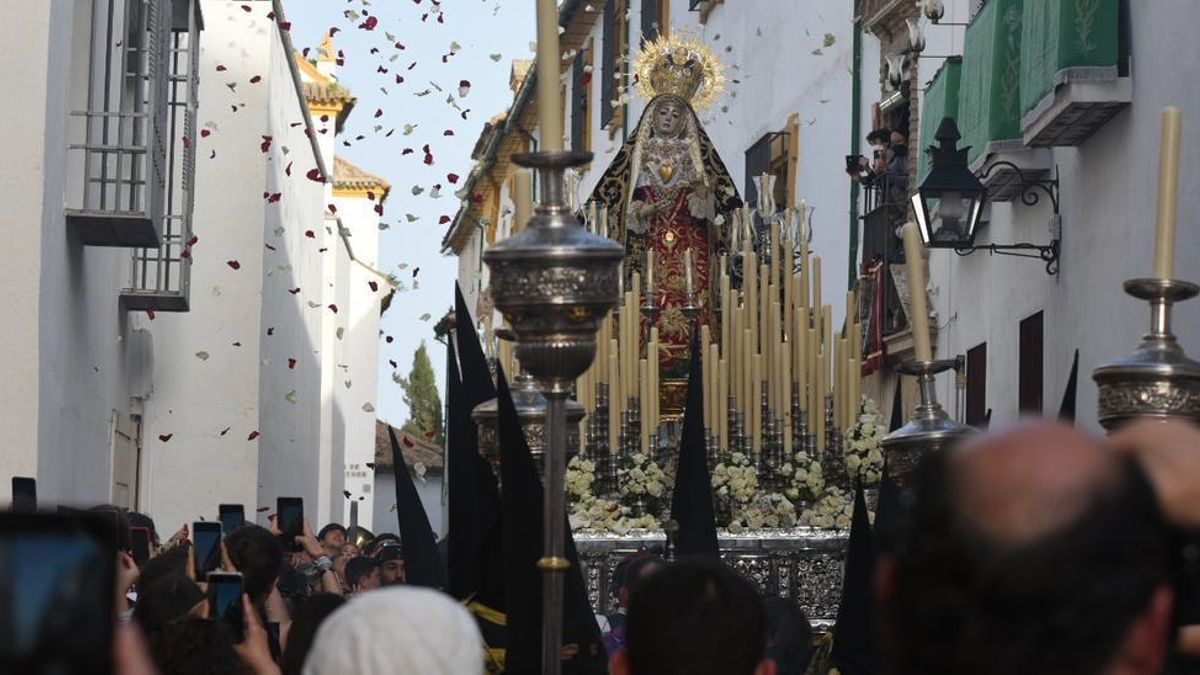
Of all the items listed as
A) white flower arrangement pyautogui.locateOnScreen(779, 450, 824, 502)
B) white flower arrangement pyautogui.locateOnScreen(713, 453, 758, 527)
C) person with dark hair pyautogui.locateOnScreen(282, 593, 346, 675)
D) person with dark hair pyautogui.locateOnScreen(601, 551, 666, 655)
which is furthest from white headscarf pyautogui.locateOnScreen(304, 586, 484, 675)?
white flower arrangement pyautogui.locateOnScreen(779, 450, 824, 502)

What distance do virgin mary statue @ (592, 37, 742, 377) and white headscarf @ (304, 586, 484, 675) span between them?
9.12m

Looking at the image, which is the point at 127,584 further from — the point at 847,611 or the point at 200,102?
→ the point at 200,102

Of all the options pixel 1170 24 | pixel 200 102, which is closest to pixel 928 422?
pixel 1170 24

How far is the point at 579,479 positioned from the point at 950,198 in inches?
123

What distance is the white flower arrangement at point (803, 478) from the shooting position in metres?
9.65

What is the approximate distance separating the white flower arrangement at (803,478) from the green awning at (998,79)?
3.43 meters

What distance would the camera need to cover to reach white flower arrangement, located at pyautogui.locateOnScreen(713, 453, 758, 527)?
950 centimetres

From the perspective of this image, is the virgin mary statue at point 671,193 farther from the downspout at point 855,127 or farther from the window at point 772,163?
the window at point 772,163

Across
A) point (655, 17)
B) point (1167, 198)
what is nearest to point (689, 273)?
point (1167, 198)

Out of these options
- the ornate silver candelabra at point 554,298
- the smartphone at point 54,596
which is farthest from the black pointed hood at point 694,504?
the smartphone at point 54,596

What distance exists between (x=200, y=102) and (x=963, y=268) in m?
7.14

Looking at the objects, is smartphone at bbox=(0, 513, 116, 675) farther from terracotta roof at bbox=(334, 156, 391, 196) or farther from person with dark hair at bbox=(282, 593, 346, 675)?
terracotta roof at bbox=(334, 156, 391, 196)

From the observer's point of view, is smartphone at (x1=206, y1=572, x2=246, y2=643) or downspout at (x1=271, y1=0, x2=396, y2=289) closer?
smartphone at (x1=206, y1=572, x2=246, y2=643)

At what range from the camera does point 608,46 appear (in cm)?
2892
